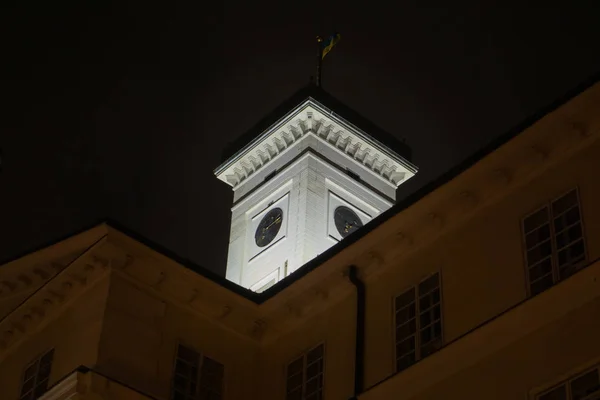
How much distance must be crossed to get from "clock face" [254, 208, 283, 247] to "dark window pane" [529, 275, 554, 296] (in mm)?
33910

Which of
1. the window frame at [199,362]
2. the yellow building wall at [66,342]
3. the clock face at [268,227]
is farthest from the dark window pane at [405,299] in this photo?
the clock face at [268,227]

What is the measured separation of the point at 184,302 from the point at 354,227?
28.7 metres

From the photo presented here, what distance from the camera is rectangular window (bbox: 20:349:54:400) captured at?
25.0 meters

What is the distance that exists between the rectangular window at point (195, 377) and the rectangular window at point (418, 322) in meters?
4.57

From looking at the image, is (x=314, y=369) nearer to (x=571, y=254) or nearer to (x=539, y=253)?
(x=539, y=253)

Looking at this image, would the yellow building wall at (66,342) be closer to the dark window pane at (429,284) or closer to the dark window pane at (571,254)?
the dark window pane at (429,284)

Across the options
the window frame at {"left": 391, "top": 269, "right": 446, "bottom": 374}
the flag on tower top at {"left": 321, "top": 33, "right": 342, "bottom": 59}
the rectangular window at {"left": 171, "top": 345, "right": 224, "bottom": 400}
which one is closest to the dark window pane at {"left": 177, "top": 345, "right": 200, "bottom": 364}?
the rectangular window at {"left": 171, "top": 345, "right": 224, "bottom": 400}

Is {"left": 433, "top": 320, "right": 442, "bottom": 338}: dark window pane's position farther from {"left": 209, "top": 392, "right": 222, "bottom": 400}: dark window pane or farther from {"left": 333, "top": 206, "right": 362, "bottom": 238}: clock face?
{"left": 333, "top": 206, "right": 362, "bottom": 238}: clock face

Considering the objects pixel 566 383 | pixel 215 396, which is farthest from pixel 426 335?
pixel 215 396

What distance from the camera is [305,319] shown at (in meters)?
25.8

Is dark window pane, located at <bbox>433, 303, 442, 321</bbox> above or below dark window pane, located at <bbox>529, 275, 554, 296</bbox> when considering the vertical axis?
above

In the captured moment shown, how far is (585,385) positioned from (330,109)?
39.0m

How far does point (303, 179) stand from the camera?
54.1 m

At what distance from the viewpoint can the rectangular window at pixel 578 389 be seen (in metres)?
18.2
